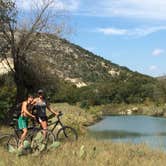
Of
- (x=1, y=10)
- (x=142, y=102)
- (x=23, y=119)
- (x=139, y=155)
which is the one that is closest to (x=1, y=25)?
(x=1, y=10)

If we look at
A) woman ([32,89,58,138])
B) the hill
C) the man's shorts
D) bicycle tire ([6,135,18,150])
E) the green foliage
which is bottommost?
bicycle tire ([6,135,18,150])

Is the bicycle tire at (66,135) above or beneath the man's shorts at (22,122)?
beneath

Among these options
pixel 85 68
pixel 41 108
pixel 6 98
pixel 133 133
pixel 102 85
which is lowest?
pixel 133 133

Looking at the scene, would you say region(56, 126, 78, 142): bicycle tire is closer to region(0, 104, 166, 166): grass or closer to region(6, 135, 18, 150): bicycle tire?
region(0, 104, 166, 166): grass

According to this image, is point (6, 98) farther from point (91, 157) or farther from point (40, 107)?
point (91, 157)

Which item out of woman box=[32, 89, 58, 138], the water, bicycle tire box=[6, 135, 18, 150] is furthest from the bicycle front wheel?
the water

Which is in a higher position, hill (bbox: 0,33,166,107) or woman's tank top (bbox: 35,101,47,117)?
hill (bbox: 0,33,166,107)

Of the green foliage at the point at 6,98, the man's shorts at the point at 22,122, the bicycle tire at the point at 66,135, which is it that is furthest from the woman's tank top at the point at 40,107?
the green foliage at the point at 6,98

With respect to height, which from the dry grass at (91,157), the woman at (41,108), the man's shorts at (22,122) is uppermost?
the woman at (41,108)

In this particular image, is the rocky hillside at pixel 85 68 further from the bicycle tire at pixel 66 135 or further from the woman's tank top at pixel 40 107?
the woman's tank top at pixel 40 107

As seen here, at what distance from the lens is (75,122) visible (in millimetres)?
Result: 32000

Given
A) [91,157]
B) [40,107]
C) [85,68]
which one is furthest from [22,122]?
[85,68]

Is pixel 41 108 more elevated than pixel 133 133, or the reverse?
pixel 41 108

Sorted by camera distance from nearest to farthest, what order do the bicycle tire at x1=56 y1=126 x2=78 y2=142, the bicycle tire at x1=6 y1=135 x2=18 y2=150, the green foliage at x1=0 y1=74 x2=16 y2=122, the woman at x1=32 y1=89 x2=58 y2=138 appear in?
1. the bicycle tire at x1=6 y1=135 x2=18 y2=150
2. the woman at x1=32 y1=89 x2=58 y2=138
3. the bicycle tire at x1=56 y1=126 x2=78 y2=142
4. the green foliage at x1=0 y1=74 x2=16 y2=122
